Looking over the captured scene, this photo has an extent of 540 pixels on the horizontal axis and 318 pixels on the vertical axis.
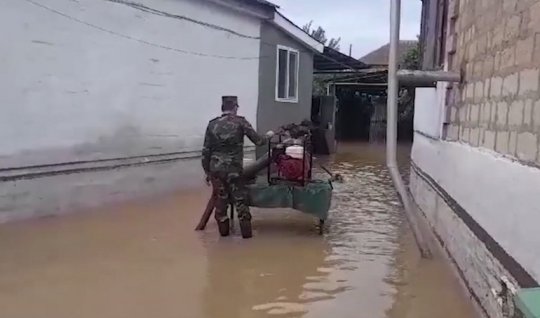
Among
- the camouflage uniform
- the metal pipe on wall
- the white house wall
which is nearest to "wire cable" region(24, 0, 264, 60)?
the white house wall

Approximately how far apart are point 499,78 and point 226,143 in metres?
3.75

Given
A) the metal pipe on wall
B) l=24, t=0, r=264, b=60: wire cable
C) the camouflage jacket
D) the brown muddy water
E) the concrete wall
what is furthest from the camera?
the concrete wall

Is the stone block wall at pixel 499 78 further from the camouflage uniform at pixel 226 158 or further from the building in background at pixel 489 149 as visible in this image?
the camouflage uniform at pixel 226 158

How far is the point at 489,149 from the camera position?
560cm

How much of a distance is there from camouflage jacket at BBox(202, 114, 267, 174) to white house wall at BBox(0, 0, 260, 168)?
8.14ft

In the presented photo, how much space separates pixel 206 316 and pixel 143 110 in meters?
6.60

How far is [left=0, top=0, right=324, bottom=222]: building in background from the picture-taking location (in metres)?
8.85

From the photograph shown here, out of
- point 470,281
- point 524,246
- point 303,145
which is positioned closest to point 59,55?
point 303,145

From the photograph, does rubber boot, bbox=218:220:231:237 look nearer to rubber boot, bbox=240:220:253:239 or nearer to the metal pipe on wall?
rubber boot, bbox=240:220:253:239

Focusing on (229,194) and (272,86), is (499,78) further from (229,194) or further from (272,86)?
(272,86)

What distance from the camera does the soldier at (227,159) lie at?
8.35 metres

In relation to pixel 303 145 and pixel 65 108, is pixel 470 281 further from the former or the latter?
pixel 65 108

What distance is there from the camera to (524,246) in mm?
4113

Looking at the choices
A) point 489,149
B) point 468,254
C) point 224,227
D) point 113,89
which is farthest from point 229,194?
point 489,149
